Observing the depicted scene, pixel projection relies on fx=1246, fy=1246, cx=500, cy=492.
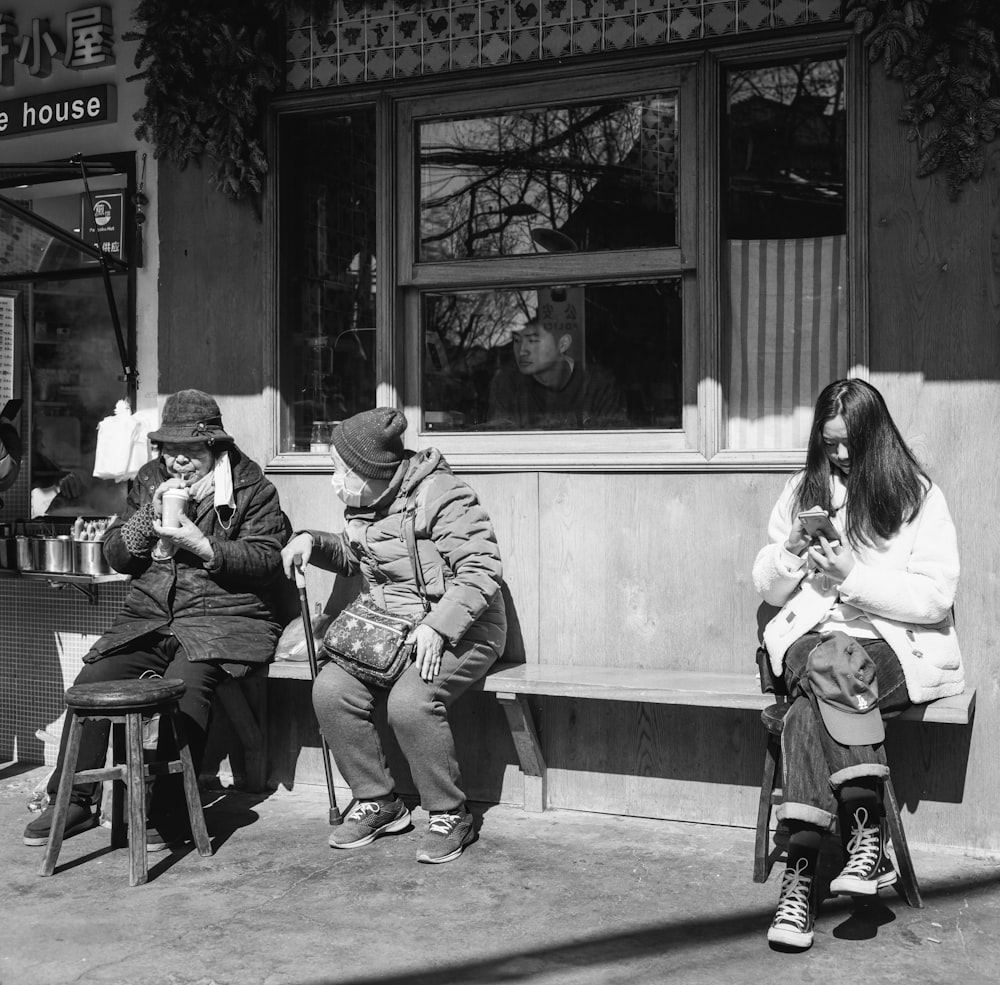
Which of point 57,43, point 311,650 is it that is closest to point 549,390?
point 311,650

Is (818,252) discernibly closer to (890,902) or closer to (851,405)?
(851,405)

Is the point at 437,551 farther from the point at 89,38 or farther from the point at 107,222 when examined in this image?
the point at 89,38

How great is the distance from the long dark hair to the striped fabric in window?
22.9 inches

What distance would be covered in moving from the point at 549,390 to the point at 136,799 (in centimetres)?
223

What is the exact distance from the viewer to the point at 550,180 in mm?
5074

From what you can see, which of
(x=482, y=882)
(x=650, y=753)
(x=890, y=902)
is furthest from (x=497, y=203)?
(x=890, y=902)

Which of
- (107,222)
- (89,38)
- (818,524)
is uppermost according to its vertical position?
(89,38)

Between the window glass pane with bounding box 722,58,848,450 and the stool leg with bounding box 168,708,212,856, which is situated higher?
the window glass pane with bounding box 722,58,848,450

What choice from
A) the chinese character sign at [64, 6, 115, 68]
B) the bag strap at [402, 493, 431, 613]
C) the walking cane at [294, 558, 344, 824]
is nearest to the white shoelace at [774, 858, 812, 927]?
the bag strap at [402, 493, 431, 613]

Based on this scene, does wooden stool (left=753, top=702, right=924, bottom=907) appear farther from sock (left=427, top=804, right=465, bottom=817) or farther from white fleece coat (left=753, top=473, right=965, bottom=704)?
sock (left=427, top=804, right=465, bottom=817)

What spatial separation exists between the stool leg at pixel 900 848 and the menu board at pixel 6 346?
4.17m

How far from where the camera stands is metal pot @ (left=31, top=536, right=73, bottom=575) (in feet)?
17.3

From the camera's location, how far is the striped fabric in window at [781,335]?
466 cm

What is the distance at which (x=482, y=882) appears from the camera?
4121 mm
